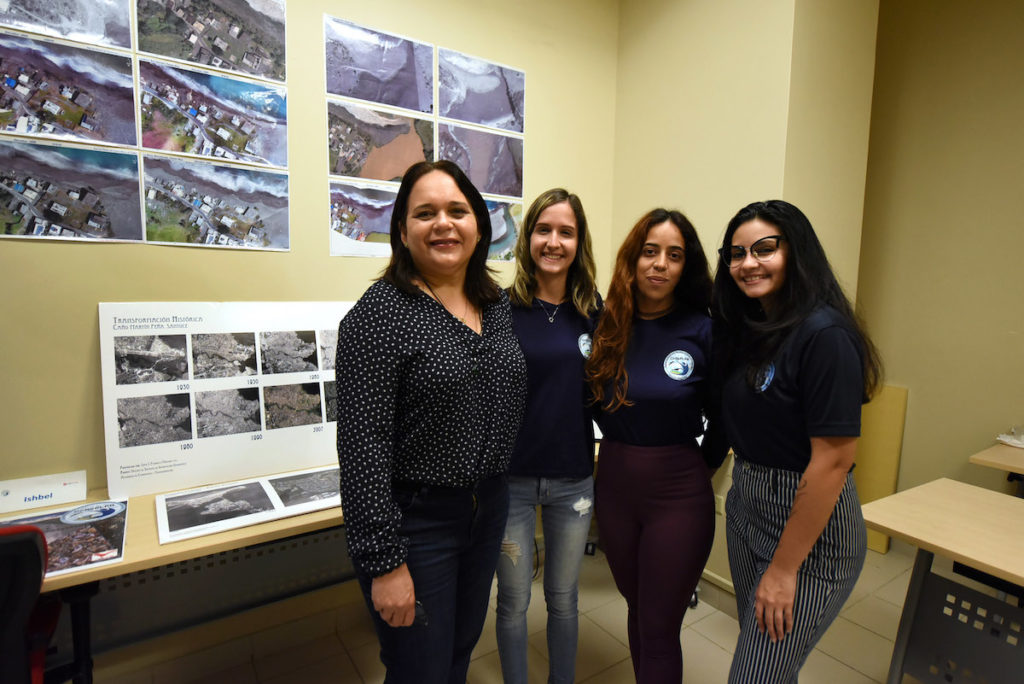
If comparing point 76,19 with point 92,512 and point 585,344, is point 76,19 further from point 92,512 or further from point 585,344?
point 585,344

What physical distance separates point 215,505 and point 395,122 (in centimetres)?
156

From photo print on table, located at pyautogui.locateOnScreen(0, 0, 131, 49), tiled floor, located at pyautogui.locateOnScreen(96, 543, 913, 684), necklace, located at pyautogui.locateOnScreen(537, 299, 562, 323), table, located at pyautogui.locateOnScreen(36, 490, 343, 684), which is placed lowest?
tiled floor, located at pyautogui.locateOnScreen(96, 543, 913, 684)

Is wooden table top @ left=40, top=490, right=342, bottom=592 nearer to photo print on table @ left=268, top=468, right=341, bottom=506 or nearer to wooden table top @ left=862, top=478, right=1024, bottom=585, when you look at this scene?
photo print on table @ left=268, top=468, right=341, bottom=506

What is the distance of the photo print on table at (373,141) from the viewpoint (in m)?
2.03

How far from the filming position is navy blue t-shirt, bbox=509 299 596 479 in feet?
4.72

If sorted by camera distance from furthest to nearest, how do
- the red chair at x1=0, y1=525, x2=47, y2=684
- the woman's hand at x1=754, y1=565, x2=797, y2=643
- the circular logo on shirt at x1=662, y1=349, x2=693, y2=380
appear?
the circular logo on shirt at x1=662, y1=349, x2=693, y2=380
the woman's hand at x1=754, y1=565, x2=797, y2=643
the red chair at x1=0, y1=525, x2=47, y2=684

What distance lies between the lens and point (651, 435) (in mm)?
1404

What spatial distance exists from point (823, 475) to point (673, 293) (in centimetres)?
64

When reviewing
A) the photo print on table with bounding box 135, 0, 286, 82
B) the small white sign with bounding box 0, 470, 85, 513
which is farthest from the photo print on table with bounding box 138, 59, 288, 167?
the small white sign with bounding box 0, 470, 85, 513

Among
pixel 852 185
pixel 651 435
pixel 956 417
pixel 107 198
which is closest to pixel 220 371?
pixel 107 198

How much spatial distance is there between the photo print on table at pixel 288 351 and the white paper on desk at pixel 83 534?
0.59 m

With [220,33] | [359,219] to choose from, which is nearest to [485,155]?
[359,219]

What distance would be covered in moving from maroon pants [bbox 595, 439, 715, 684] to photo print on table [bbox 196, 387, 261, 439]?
1242 mm

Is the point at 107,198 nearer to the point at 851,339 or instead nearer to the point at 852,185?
the point at 851,339
